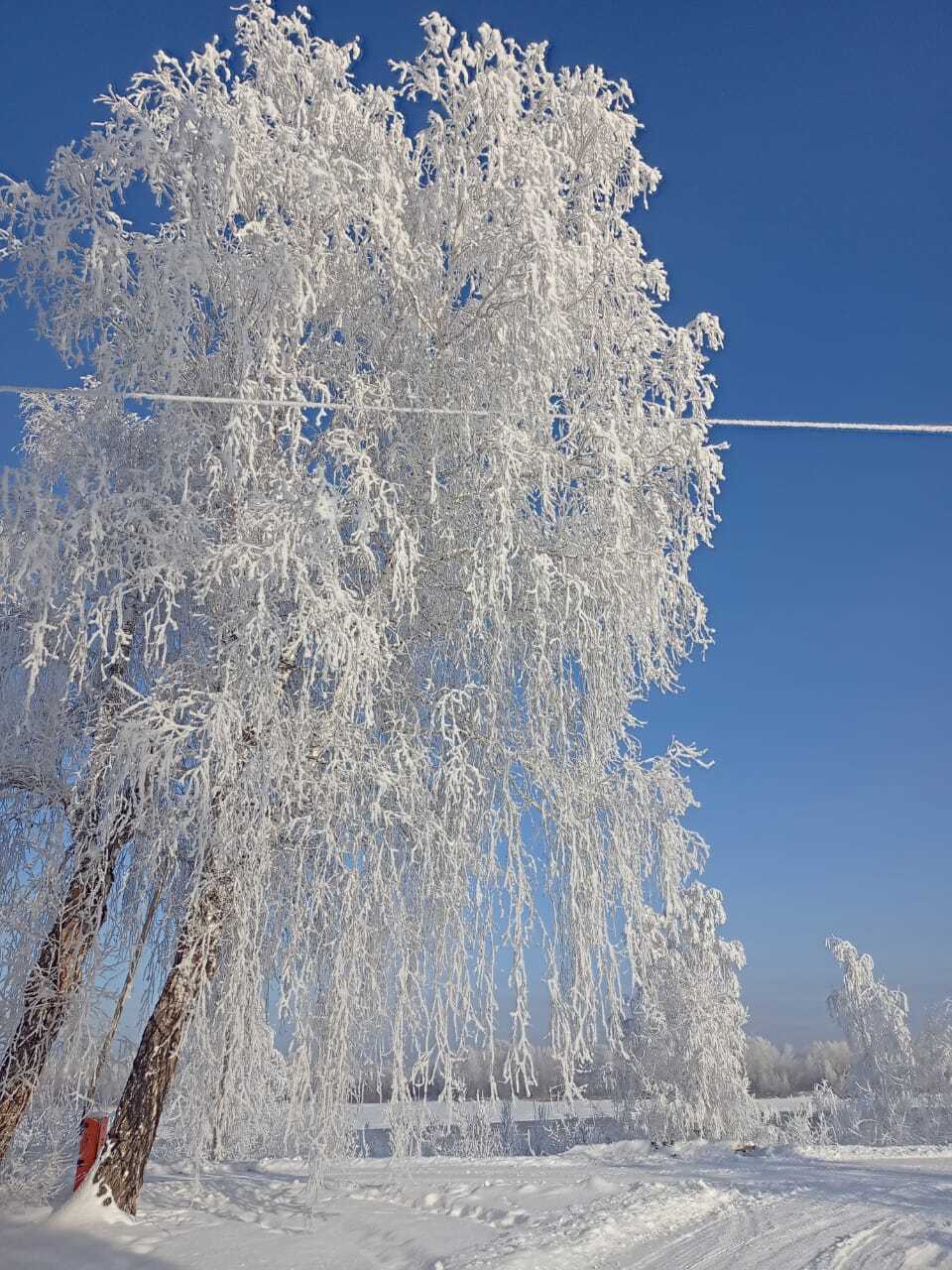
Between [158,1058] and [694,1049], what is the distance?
69.8 ft

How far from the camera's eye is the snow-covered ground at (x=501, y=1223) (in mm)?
4664

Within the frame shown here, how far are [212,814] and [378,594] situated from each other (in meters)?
1.76

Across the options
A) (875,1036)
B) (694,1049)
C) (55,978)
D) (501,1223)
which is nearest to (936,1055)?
(875,1036)

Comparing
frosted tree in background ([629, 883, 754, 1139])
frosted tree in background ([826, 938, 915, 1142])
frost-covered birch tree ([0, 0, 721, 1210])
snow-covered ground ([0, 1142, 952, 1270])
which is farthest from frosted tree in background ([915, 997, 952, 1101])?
frost-covered birch tree ([0, 0, 721, 1210])

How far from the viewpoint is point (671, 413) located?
6.59m

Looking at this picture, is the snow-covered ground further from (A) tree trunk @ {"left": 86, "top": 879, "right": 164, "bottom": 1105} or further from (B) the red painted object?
(A) tree trunk @ {"left": 86, "top": 879, "right": 164, "bottom": 1105}

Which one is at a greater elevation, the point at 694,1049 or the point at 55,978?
the point at 55,978

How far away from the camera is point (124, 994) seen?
611cm

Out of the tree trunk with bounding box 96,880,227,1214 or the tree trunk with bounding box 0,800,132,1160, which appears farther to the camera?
the tree trunk with bounding box 0,800,132,1160

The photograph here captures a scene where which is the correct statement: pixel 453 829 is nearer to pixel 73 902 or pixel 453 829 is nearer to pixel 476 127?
pixel 73 902

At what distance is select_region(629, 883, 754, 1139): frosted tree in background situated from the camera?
23344 millimetres

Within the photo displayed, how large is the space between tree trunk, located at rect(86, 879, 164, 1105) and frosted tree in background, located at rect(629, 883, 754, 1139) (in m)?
19.0

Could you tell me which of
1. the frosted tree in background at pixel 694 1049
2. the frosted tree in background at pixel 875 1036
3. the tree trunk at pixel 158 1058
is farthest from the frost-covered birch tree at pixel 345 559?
the frosted tree in background at pixel 875 1036

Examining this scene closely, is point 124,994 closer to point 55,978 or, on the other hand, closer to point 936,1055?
point 55,978
